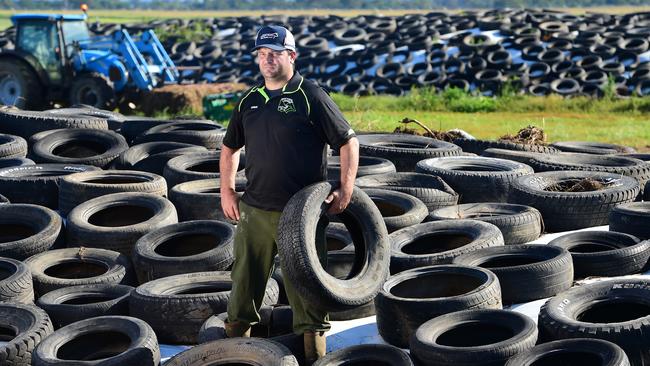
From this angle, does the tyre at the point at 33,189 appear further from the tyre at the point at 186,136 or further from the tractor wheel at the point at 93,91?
the tractor wheel at the point at 93,91

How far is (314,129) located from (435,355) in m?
1.66

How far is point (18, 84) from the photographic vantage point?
2298cm

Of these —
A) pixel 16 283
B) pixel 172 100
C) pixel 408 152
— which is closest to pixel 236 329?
pixel 16 283

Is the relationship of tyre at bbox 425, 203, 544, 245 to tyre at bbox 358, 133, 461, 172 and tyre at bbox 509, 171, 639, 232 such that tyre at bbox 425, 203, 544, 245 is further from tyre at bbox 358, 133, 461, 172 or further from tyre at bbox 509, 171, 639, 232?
tyre at bbox 358, 133, 461, 172

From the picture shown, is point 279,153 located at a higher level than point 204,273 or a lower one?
higher

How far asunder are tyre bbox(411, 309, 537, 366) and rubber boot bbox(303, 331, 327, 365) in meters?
0.62

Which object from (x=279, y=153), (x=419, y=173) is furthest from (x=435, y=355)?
(x=419, y=173)

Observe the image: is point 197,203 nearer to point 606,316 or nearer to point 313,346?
point 313,346

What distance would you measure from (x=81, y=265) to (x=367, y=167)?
149 inches

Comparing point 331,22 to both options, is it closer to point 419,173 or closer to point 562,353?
point 419,173

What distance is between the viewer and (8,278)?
8164 mm

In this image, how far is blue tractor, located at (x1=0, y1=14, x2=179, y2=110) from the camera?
23094mm

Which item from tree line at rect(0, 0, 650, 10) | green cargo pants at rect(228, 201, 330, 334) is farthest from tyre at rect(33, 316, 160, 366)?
tree line at rect(0, 0, 650, 10)

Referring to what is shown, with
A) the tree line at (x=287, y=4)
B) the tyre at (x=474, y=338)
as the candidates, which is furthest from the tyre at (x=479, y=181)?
the tree line at (x=287, y=4)
